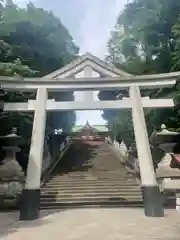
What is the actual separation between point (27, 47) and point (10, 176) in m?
8.84

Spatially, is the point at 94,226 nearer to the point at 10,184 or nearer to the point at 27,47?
the point at 10,184

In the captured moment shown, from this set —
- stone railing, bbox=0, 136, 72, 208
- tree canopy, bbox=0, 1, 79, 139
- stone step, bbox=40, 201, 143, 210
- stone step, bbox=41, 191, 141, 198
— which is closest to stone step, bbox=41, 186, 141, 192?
stone step, bbox=41, 191, 141, 198

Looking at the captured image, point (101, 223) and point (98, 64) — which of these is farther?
point (98, 64)

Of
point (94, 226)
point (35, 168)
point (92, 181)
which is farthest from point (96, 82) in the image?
point (94, 226)

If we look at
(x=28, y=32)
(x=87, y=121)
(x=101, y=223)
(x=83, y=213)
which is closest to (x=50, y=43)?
(x=28, y=32)

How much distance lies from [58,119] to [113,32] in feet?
31.5

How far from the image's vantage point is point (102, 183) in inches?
569

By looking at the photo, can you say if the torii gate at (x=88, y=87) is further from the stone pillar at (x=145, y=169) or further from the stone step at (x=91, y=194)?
the stone step at (x=91, y=194)

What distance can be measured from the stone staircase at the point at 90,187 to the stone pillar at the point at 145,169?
167 centimetres

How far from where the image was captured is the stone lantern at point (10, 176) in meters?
11.9

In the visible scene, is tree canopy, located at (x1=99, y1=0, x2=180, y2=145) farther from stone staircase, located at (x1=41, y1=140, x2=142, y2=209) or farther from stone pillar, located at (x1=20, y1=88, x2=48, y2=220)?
stone pillar, located at (x1=20, y1=88, x2=48, y2=220)

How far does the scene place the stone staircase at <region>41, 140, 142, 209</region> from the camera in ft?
39.8

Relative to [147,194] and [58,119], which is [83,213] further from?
[58,119]

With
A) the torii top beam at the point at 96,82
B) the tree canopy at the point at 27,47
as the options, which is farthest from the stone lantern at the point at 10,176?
the torii top beam at the point at 96,82
